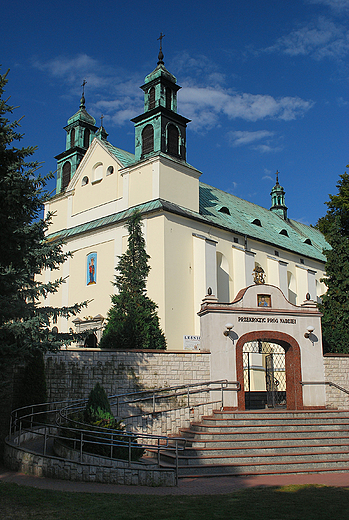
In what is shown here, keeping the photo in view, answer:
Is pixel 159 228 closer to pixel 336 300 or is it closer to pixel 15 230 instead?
pixel 336 300

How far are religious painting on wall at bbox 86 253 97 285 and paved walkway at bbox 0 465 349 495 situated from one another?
16.3 metres

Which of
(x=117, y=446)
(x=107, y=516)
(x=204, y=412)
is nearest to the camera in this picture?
(x=107, y=516)

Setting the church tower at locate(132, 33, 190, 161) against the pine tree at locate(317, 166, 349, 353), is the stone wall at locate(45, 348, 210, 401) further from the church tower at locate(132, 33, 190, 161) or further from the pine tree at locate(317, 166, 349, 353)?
the church tower at locate(132, 33, 190, 161)

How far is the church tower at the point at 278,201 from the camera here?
48.2 metres

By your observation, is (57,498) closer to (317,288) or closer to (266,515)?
(266,515)

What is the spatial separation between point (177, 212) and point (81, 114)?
1381 centimetres

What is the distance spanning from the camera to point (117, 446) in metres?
10.8

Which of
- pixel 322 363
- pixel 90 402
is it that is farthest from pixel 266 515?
pixel 322 363

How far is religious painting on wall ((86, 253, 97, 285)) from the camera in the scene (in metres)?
27.4

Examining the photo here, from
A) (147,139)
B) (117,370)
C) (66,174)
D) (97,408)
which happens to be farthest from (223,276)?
(97,408)

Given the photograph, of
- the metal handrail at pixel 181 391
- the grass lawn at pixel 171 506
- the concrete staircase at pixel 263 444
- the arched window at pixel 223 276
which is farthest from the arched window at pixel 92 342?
the grass lawn at pixel 171 506

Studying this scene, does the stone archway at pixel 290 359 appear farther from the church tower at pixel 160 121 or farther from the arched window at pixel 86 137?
the arched window at pixel 86 137

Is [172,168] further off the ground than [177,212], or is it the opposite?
[172,168]

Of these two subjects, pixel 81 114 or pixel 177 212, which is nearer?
pixel 177 212
